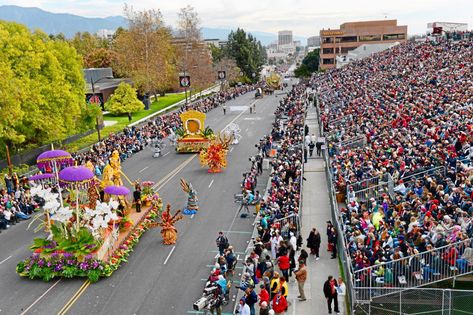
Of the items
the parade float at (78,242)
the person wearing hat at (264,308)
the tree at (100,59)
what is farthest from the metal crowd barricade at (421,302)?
the tree at (100,59)

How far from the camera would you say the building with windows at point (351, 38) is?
120 m

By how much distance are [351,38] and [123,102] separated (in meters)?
76.8

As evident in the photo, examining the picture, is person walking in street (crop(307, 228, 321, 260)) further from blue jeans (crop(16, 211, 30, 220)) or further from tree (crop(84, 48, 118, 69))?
tree (crop(84, 48, 118, 69))

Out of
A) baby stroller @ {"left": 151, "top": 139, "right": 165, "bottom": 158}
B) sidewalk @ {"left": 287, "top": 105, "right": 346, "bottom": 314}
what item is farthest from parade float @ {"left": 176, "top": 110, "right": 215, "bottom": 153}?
sidewalk @ {"left": 287, "top": 105, "right": 346, "bottom": 314}

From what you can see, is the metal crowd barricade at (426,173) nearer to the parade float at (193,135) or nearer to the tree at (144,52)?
the parade float at (193,135)

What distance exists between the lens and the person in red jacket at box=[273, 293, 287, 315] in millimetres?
13438

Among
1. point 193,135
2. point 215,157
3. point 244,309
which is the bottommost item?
point 244,309

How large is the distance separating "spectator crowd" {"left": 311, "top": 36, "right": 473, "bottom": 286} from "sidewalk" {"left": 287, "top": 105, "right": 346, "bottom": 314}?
4.08ft

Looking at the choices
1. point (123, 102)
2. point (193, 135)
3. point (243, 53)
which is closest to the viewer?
point (193, 135)

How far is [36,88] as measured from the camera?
Answer: 3538 cm

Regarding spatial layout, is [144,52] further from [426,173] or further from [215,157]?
[426,173]

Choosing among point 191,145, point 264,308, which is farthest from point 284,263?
point 191,145

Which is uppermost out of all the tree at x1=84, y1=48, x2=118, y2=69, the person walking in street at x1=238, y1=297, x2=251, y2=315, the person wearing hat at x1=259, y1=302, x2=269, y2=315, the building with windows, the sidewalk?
the building with windows

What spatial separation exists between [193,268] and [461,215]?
8932 millimetres
